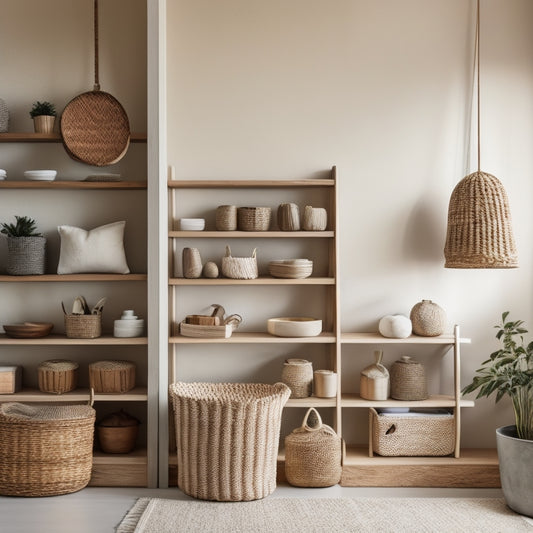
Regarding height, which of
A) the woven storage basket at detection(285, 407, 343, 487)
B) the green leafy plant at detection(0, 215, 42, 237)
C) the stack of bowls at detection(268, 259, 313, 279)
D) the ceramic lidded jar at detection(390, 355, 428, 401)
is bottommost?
the woven storage basket at detection(285, 407, 343, 487)

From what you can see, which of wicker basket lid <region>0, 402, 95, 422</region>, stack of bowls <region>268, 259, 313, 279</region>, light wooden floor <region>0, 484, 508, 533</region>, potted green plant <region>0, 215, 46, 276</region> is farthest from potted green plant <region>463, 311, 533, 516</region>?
potted green plant <region>0, 215, 46, 276</region>

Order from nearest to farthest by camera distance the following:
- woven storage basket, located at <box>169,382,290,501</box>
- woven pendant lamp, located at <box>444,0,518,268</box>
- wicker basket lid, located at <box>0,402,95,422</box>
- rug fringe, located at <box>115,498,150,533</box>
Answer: rug fringe, located at <box>115,498,150,533</box>
woven storage basket, located at <box>169,382,290,501</box>
wicker basket lid, located at <box>0,402,95,422</box>
woven pendant lamp, located at <box>444,0,518,268</box>

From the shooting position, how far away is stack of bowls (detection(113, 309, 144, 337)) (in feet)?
12.5

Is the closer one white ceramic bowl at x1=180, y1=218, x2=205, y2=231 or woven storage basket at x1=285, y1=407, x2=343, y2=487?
woven storage basket at x1=285, y1=407, x2=343, y2=487

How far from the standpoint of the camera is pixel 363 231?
405cm

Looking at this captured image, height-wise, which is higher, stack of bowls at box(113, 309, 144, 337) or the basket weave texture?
the basket weave texture

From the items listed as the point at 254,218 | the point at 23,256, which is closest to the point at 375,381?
the point at 254,218

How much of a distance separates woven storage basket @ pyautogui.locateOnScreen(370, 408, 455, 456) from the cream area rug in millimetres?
355

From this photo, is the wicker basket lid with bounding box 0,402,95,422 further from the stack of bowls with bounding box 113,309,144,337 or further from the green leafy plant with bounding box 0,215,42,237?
the green leafy plant with bounding box 0,215,42,237

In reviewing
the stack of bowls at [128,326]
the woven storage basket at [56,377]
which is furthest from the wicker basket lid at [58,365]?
the stack of bowls at [128,326]

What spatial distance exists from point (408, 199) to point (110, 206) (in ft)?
5.71

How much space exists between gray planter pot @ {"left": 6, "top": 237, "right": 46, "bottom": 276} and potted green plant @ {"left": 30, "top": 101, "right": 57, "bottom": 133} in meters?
0.62

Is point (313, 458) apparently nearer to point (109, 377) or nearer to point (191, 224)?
point (109, 377)

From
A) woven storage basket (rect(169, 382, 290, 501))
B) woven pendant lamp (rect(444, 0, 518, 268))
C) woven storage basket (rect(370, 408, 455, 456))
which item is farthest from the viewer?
woven storage basket (rect(370, 408, 455, 456))
